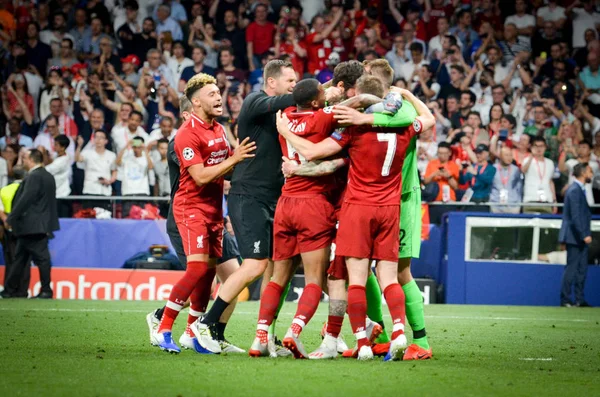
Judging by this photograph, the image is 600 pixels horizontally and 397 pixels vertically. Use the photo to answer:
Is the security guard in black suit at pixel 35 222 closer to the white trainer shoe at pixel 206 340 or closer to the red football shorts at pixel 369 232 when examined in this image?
the white trainer shoe at pixel 206 340

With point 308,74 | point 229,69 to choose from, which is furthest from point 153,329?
point 229,69

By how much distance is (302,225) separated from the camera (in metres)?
7.98

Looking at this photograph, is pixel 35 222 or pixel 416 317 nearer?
pixel 416 317

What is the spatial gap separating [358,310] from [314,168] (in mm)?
1186

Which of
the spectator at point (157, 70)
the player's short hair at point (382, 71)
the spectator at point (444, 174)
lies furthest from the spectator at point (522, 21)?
the player's short hair at point (382, 71)

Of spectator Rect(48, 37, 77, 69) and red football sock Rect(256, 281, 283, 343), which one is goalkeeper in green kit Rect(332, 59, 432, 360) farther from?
spectator Rect(48, 37, 77, 69)

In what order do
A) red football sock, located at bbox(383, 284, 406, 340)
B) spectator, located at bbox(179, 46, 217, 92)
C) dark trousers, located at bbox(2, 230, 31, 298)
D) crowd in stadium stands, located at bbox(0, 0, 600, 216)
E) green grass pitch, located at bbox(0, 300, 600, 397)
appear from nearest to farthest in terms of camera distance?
1. green grass pitch, located at bbox(0, 300, 600, 397)
2. red football sock, located at bbox(383, 284, 406, 340)
3. dark trousers, located at bbox(2, 230, 31, 298)
4. crowd in stadium stands, located at bbox(0, 0, 600, 216)
5. spectator, located at bbox(179, 46, 217, 92)

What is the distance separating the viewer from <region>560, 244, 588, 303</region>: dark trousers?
640 inches

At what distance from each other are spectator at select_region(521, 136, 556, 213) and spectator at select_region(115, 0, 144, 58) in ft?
28.4

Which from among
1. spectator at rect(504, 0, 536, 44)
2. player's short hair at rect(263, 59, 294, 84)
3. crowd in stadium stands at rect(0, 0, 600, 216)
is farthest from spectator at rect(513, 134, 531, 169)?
player's short hair at rect(263, 59, 294, 84)

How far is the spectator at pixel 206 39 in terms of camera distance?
20531mm

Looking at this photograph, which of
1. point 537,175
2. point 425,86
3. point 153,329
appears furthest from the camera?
point 425,86

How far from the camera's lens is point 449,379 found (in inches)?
266

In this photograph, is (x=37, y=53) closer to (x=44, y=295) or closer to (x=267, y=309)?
(x=44, y=295)
